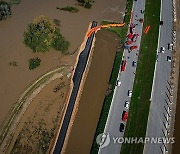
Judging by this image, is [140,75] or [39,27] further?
[39,27]

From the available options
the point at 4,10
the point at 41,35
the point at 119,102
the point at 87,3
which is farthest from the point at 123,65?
the point at 4,10

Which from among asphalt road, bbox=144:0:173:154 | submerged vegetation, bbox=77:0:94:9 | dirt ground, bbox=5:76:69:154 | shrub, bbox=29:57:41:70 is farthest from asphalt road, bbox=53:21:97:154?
asphalt road, bbox=144:0:173:154

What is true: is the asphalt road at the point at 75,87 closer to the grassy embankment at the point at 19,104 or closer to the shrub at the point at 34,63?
the grassy embankment at the point at 19,104

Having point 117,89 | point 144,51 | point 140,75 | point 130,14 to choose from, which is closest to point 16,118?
point 117,89

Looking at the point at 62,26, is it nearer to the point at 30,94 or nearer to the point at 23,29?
the point at 23,29

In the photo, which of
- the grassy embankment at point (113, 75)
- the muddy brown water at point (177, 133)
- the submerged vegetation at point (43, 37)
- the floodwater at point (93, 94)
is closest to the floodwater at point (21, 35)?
the submerged vegetation at point (43, 37)

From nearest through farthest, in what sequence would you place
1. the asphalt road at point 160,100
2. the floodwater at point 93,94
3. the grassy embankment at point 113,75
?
the asphalt road at point 160,100
the floodwater at point 93,94
the grassy embankment at point 113,75

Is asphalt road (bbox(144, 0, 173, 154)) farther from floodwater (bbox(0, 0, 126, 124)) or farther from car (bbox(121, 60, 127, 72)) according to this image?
floodwater (bbox(0, 0, 126, 124))
